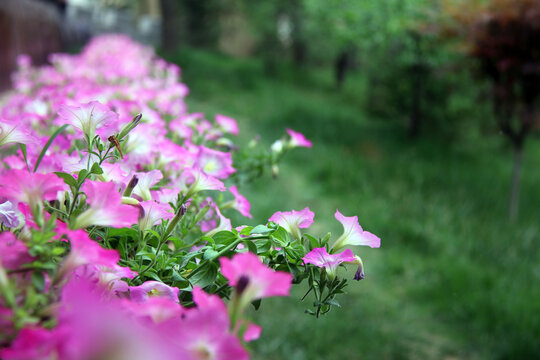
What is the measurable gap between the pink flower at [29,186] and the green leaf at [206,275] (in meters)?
0.25

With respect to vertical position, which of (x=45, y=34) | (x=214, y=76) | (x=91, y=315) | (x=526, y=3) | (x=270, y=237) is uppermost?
(x=526, y=3)

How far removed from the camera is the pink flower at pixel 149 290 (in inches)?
28.4

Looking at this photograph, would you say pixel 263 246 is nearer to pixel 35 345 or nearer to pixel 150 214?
pixel 150 214

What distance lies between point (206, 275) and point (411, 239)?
3.59 meters

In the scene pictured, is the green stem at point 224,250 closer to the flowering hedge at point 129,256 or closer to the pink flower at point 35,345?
the flowering hedge at point 129,256

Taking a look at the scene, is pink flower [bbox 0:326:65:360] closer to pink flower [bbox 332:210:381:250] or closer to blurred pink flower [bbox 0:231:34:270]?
blurred pink flower [bbox 0:231:34:270]

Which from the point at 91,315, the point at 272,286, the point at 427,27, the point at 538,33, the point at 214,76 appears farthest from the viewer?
the point at 214,76

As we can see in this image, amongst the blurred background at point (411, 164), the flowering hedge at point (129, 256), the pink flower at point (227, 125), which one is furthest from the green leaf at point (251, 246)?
the blurred background at point (411, 164)

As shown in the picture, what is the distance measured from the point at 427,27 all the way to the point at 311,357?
4.36 metres

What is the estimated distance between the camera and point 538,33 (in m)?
4.40

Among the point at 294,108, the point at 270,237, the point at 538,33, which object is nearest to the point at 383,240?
the point at 538,33

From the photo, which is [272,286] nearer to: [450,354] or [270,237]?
[270,237]

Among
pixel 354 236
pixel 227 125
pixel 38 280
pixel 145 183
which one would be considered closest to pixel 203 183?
pixel 145 183

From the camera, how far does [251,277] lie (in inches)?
22.0
